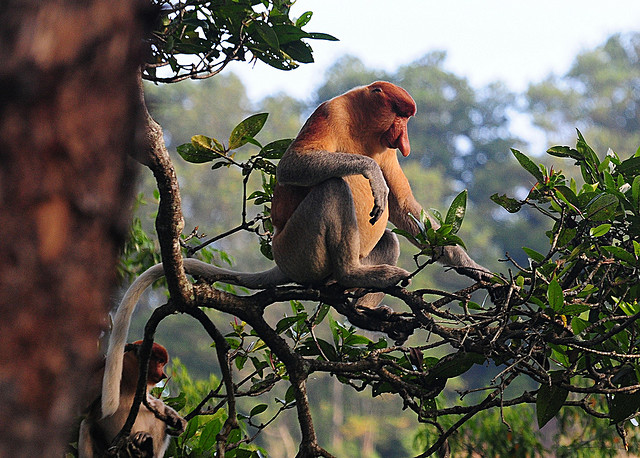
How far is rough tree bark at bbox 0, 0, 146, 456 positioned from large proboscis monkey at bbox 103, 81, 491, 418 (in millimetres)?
1542

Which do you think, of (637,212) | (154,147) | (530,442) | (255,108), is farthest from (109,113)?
(255,108)

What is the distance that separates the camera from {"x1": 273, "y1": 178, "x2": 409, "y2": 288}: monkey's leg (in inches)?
90.1

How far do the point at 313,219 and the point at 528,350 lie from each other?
3.04 feet

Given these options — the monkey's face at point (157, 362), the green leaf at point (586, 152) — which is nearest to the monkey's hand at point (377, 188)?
the green leaf at point (586, 152)

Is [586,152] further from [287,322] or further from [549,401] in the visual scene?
[287,322]

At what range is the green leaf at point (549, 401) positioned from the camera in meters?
1.82

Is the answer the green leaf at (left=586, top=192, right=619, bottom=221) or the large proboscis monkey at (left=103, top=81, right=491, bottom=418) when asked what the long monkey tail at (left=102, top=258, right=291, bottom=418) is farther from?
the green leaf at (left=586, top=192, right=619, bottom=221)

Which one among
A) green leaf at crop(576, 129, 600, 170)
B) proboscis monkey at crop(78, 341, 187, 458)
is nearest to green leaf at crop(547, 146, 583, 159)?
green leaf at crop(576, 129, 600, 170)

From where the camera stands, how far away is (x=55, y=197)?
537 millimetres

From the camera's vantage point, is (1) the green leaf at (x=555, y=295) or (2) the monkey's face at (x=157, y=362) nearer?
(1) the green leaf at (x=555, y=295)

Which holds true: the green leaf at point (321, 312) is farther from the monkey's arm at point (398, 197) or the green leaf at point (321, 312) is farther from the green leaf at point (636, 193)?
the green leaf at point (636, 193)

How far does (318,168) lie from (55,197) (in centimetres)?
178

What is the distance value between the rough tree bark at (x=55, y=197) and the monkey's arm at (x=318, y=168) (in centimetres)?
171

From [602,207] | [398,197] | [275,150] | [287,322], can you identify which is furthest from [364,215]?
[602,207]
